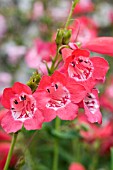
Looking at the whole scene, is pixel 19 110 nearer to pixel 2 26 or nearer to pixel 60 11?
pixel 2 26

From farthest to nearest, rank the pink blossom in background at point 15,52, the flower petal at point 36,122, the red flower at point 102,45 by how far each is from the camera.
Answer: the pink blossom in background at point 15,52
the red flower at point 102,45
the flower petal at point 36,122

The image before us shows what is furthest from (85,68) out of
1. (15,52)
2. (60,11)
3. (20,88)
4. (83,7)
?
(60,11)

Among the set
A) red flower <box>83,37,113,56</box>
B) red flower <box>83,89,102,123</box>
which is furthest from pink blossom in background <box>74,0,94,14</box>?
red flower <box>83,89,102,123</box>

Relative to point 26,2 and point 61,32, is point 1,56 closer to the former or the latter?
point 26,2

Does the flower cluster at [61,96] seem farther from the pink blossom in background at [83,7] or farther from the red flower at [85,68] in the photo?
the pink blossom in background at [83,7]

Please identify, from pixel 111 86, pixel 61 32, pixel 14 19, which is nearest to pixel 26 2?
pixel 14 19

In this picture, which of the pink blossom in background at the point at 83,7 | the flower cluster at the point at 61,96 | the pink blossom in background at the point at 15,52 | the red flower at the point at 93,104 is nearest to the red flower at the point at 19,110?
the flower cluster at the point at 61,96

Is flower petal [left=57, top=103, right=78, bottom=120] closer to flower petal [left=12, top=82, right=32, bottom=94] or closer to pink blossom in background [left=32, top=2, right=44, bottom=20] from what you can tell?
flower petal [left=12, top=82, right=32, bottom=94]

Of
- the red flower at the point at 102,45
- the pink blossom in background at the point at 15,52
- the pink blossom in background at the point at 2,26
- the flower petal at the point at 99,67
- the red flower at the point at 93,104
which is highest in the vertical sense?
the pink blossom in background at the point at 2,26
